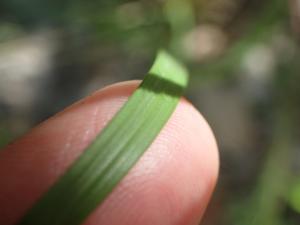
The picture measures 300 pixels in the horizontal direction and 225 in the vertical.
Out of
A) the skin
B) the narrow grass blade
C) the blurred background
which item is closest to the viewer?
the narrow grass blade

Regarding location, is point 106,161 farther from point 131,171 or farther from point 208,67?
point 208,67

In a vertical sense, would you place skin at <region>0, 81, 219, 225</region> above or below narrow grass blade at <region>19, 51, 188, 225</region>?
below

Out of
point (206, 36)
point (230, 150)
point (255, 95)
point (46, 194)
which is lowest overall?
point (230, 150)

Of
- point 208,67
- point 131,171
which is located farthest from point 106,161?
point 208,67

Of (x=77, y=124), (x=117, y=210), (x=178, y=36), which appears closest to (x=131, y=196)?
(x=117, y=210)

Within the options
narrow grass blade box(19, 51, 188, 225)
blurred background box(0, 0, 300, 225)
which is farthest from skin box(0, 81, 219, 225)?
blurred background box(0, 0, 300, 225)

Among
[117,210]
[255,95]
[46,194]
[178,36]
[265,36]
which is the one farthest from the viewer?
[255,95]

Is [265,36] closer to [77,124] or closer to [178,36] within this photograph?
[178,36]

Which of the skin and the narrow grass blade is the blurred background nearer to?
the skin
